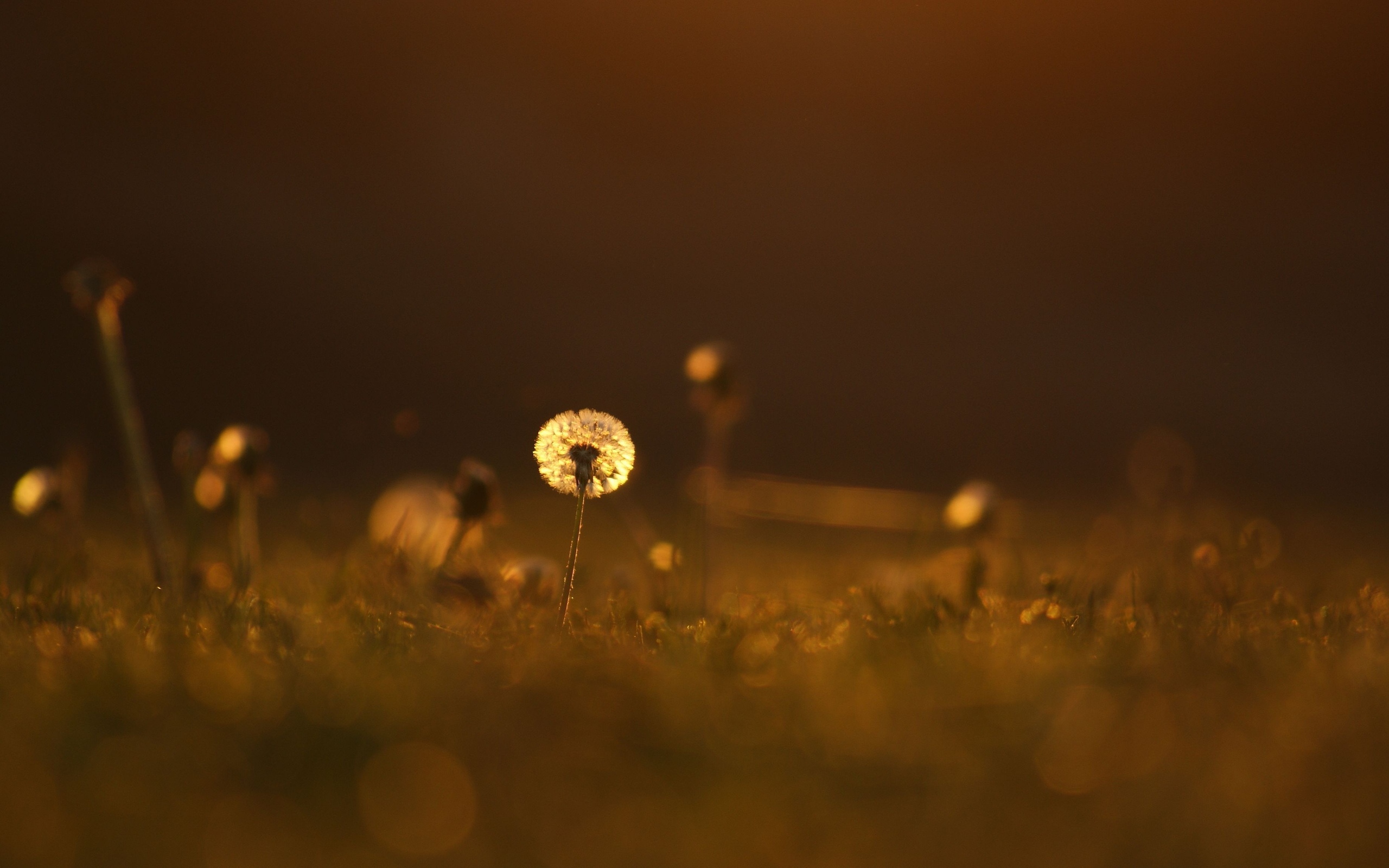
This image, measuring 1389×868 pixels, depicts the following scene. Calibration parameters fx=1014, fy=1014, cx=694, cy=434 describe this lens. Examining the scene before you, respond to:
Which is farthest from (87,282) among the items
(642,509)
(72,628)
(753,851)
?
(642,509)

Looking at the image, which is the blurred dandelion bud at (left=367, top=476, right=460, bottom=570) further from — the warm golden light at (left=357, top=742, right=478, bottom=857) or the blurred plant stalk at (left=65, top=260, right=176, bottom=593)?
the warm golden light at (left=357, top=742, right=478, bottom=857)

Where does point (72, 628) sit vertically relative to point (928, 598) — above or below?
below

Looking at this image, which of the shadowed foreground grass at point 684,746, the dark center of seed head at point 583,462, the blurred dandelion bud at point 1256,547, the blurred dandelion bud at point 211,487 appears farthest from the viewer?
the blurred dandelion bud at point 211,487

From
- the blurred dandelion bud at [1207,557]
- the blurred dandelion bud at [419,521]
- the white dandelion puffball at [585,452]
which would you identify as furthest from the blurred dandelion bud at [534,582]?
the blurred dandelion bud at [1207,557]

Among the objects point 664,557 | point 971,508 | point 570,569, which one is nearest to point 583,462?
point 570,569

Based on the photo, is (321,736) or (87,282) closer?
(321,736)

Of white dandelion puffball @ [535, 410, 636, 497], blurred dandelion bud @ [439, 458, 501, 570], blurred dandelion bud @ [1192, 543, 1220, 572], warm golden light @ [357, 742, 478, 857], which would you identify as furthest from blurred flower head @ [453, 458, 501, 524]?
blurred dandelion bud @ [1192, 543, 1220, 572]

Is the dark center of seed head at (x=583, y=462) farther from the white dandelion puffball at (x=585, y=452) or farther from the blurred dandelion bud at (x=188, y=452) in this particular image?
the blurred dandelion bud at (x=188, y=452)

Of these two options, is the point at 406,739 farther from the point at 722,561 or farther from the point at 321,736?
the point at 722,561
